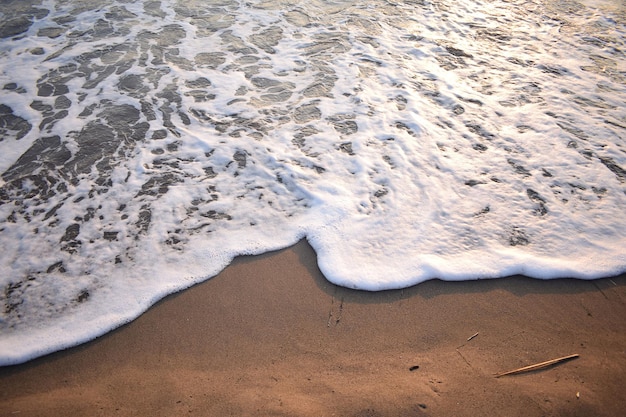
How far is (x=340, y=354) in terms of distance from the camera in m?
2.28

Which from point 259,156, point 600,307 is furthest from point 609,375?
point 259,156

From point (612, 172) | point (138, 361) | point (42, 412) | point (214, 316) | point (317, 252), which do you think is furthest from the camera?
point (612, 172)

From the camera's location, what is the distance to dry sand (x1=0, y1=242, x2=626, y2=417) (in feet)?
6.72

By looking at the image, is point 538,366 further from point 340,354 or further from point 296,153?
point 296,153

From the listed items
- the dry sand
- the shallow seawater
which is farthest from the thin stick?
the shallow seawater

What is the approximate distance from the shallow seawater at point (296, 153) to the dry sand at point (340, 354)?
14 centimetres

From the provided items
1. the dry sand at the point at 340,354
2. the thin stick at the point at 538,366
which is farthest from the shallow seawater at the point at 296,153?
the thin stick at the point at 538,366

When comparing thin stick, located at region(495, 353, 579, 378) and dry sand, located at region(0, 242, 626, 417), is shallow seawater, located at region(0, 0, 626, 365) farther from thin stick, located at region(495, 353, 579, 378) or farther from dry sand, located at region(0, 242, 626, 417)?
thin stick, located at region(495, 353, 579, 378)

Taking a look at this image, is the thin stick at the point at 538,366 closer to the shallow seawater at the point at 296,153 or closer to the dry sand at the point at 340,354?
the dry sand at the point at 340,354

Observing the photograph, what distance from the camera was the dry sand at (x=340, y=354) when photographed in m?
2.05

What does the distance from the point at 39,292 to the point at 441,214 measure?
9.06ft

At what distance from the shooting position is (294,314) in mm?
2482

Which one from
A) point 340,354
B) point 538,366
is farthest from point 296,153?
point 538,366

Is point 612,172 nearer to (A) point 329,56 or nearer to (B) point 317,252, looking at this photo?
(B) point 317,252
